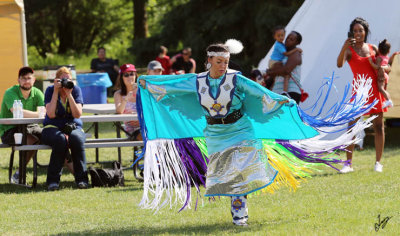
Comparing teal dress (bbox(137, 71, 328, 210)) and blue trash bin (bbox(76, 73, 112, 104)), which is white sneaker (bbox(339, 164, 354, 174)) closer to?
teal dress (bbox(137, 71, 328, 210))

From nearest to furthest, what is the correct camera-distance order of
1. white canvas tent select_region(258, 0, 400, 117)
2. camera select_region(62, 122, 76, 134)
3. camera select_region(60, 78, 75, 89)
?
camera select_region(60, 78, 75, 89)
camera select_region(62, 122, 76, 134)
white canvas tent select_region(258, 0, 400, 117)

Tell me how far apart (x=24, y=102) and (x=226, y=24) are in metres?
11.3

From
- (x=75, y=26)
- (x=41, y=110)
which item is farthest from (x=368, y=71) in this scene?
(x=75, y=26)

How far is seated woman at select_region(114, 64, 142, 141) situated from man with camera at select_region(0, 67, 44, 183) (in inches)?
33.2

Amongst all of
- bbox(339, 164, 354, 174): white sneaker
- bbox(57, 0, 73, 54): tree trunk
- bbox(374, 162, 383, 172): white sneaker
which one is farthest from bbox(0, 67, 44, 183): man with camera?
bbox(57, 0, 73, 54): tree trunk

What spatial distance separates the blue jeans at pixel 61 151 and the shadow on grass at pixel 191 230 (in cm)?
219

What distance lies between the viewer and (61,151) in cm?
691

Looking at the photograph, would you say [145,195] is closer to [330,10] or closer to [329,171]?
[329,171]

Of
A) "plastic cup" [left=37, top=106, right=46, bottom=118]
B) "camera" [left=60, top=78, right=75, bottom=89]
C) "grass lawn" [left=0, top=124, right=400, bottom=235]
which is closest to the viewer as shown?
"grass lawn" [left=0, top=124, right=400, bottom=235]

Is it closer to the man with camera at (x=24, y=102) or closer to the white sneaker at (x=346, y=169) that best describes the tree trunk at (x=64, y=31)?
the man with camera at (x=24, y=102)

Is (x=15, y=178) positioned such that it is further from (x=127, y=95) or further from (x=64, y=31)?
(x=64, y=31)

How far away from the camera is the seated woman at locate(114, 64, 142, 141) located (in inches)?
303

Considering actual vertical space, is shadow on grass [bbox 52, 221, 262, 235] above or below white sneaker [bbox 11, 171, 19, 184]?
above

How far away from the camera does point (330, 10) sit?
10.0m
